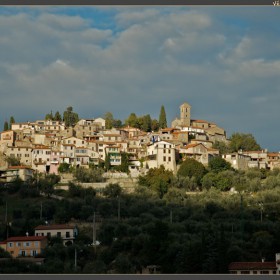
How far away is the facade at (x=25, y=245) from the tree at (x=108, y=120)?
3051 cm

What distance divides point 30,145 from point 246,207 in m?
18.6

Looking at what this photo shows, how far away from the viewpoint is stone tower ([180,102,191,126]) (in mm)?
61225

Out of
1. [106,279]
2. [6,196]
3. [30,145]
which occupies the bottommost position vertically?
[106,279]

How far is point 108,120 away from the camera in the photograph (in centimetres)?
6172

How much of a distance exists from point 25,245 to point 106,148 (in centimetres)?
1993

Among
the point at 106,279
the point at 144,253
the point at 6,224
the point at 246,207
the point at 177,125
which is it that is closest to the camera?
the point at 106,279

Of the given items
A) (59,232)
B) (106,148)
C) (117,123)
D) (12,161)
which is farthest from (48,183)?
(117,123)

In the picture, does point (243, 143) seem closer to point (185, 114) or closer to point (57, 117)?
point (185, 114)

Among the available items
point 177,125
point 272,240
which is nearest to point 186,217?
point 272,240

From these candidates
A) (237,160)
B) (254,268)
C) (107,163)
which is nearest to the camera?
(254,268)

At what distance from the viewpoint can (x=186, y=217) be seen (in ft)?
114

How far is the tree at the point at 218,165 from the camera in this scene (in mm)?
45325

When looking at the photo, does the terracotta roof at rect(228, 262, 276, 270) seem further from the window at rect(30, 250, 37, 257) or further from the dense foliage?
the window at rect(30, 250, 37, 257)

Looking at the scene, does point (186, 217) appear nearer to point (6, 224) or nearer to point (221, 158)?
point (6, 224)
